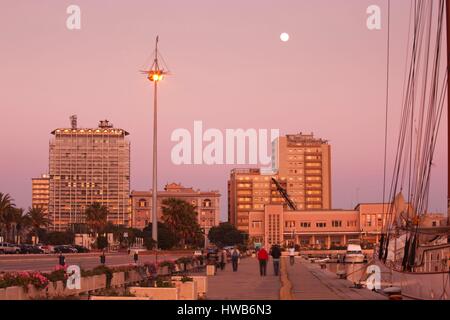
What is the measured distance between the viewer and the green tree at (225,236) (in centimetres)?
17275

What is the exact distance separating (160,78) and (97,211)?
8342cm

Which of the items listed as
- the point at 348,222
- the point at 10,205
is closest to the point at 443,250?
the point at 10,205

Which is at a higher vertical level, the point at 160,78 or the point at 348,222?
the point at 160,78

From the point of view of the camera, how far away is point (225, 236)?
173500 millimetres

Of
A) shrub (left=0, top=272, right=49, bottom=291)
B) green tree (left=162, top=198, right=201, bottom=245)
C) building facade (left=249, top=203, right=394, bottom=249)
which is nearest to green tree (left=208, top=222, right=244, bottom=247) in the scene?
building facade (left=249, top=203, right=394, bottom=249)

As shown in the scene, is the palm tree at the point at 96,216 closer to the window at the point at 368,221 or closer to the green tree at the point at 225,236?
the green tree at the point at 225,236

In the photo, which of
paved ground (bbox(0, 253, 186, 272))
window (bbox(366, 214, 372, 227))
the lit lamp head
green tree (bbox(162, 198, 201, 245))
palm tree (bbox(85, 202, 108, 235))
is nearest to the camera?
paved ground (bbox(0, 253, 186, 272))

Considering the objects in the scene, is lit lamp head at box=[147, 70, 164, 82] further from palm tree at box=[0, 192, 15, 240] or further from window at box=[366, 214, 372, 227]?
window at box=[366, 214, 372, 227]

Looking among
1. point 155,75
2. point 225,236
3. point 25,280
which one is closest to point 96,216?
point 225,236

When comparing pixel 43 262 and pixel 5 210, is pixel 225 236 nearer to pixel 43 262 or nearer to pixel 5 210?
pixel 5 210

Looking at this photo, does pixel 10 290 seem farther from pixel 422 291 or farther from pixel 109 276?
pixel 422 291

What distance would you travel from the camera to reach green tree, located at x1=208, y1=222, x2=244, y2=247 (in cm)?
17275

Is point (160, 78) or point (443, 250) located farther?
point (160, 78)

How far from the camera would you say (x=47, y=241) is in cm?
14150
